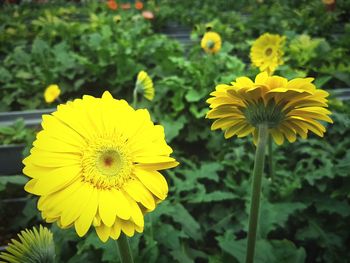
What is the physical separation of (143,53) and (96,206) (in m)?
2.42

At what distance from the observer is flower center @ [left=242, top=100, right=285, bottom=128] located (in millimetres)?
763

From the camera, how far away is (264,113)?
2.53 ft

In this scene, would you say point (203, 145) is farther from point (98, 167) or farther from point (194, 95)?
point (98, 167)

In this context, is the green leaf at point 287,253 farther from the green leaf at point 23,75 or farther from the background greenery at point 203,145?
the green leaf at point 23,75

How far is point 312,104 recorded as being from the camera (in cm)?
71

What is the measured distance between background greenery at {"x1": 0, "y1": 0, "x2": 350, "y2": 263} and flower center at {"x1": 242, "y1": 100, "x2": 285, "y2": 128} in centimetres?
47

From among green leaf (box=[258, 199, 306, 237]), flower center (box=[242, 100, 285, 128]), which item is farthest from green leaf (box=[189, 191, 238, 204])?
flower center (box=[242, 100, 285, 128])

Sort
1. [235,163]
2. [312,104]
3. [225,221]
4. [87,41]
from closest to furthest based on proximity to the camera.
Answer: [312,104]
[225,221]
[235,163]
[87,41]

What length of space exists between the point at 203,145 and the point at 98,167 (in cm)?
157

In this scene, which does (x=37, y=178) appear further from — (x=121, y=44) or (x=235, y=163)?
(x=121, y=44)

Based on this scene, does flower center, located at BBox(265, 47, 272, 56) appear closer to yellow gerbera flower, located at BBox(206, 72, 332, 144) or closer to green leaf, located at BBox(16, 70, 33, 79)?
yellow gerbera flower, located at BBox(206, 72, 332, 144)

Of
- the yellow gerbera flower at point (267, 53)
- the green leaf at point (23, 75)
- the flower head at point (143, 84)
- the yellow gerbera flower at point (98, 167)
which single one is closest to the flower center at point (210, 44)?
the yellow gerbera flower at point (267, 53)

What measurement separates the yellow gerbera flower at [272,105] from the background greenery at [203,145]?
44 cm

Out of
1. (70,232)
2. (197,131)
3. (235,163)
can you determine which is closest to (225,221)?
(235,163)
